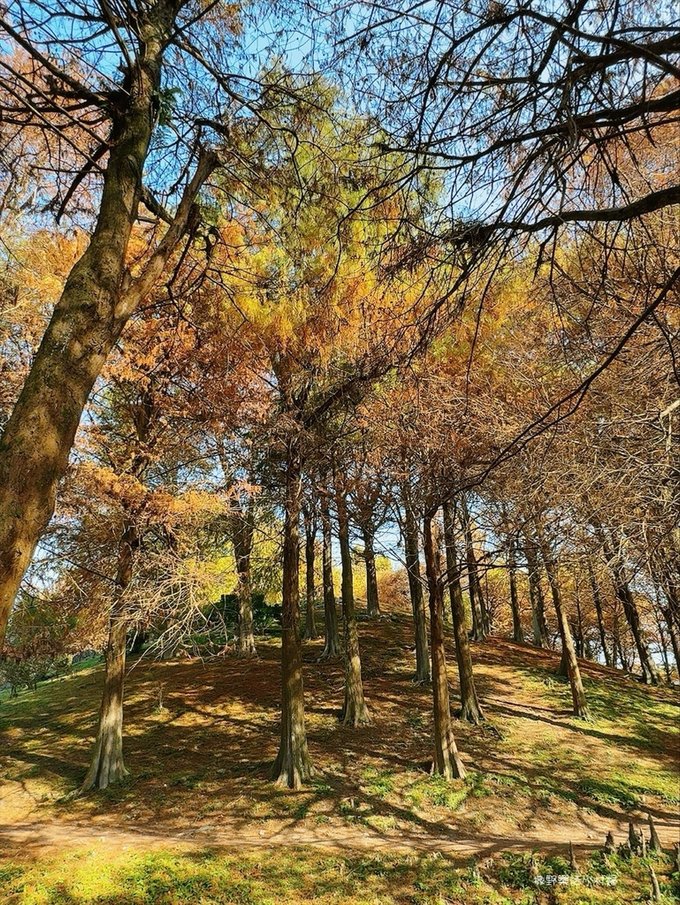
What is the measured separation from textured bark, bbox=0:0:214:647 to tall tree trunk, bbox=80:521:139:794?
6.52 metres

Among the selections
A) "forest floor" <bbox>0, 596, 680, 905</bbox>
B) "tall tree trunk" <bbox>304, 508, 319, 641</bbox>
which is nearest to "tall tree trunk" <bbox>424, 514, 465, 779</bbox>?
"forest floor" <bbox>0, 596, 680, 905</bbox>

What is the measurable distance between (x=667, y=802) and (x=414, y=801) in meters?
3.92

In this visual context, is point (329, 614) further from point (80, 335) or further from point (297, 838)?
point (80, 335)

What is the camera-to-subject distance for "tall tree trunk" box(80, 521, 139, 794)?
8.34 m

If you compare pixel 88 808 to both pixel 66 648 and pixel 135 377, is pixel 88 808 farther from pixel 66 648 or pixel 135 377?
pixel 135 377

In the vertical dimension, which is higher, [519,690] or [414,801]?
[519,690]

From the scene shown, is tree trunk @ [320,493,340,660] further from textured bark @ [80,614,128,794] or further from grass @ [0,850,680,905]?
grass @ [0,850,680,905]

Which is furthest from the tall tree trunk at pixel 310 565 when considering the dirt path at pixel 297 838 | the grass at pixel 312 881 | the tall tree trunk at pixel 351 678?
the grass at pixel 312 881

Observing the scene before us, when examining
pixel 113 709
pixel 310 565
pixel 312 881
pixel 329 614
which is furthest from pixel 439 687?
pixel 310 565

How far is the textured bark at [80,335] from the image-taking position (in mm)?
1782

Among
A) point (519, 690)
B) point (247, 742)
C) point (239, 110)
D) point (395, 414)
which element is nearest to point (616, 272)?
point (395, 414)

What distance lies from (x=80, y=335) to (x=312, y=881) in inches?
227

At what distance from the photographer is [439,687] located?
803 cm

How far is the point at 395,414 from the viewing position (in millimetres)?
7629
